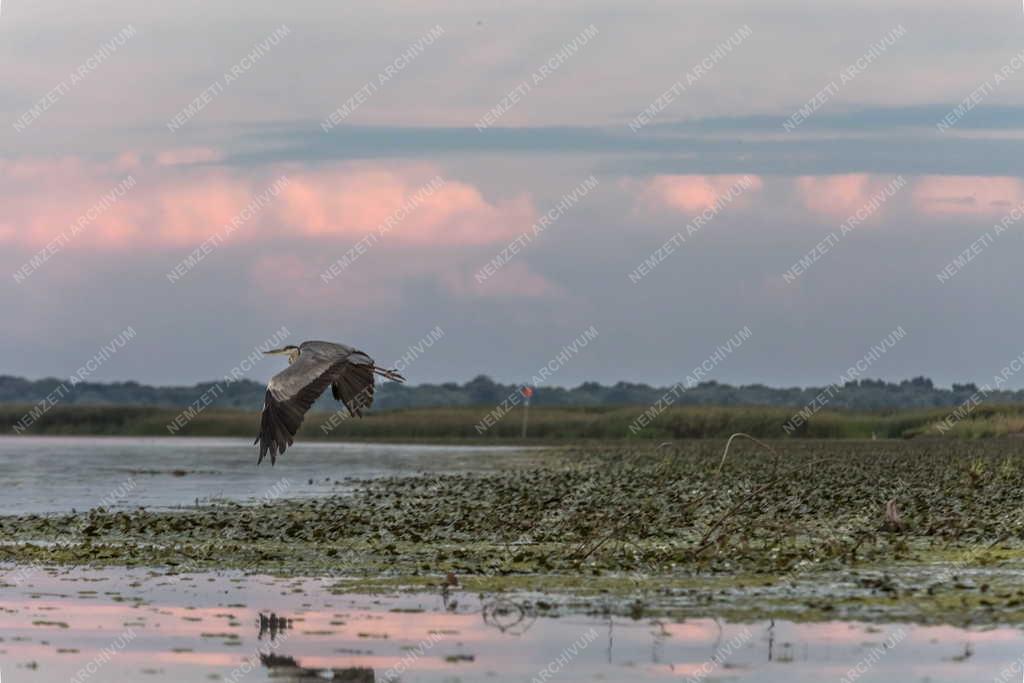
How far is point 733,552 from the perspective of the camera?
702 inches

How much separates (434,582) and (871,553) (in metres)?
4.83

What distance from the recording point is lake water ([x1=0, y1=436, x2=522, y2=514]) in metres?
30.2

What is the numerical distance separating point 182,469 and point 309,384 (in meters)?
21.6

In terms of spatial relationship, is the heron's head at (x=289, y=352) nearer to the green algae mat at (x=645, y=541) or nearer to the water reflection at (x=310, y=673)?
the green algae mat at (x=645, y=541)

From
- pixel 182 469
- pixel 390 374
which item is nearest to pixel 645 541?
pixel 390 374

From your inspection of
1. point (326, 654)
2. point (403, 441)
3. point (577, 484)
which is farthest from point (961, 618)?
point (403, 441)

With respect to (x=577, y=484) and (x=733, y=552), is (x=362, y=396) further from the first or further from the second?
(x=577, y=484)

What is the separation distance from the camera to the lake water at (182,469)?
30172 mm

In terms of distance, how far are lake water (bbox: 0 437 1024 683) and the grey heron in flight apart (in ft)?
8.50

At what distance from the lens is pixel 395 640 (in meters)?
13.1

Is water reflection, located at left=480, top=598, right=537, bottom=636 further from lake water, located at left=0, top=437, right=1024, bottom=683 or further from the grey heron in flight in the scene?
the grey heron in flight

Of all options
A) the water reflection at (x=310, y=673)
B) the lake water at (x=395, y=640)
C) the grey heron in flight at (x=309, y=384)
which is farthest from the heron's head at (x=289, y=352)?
the water reflection at (x=310, y=673)

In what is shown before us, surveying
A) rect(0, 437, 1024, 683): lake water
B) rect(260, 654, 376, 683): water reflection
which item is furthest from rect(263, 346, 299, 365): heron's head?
rect(260, 654, 376, 683): water reflection

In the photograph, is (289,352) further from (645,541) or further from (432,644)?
(432,644)
